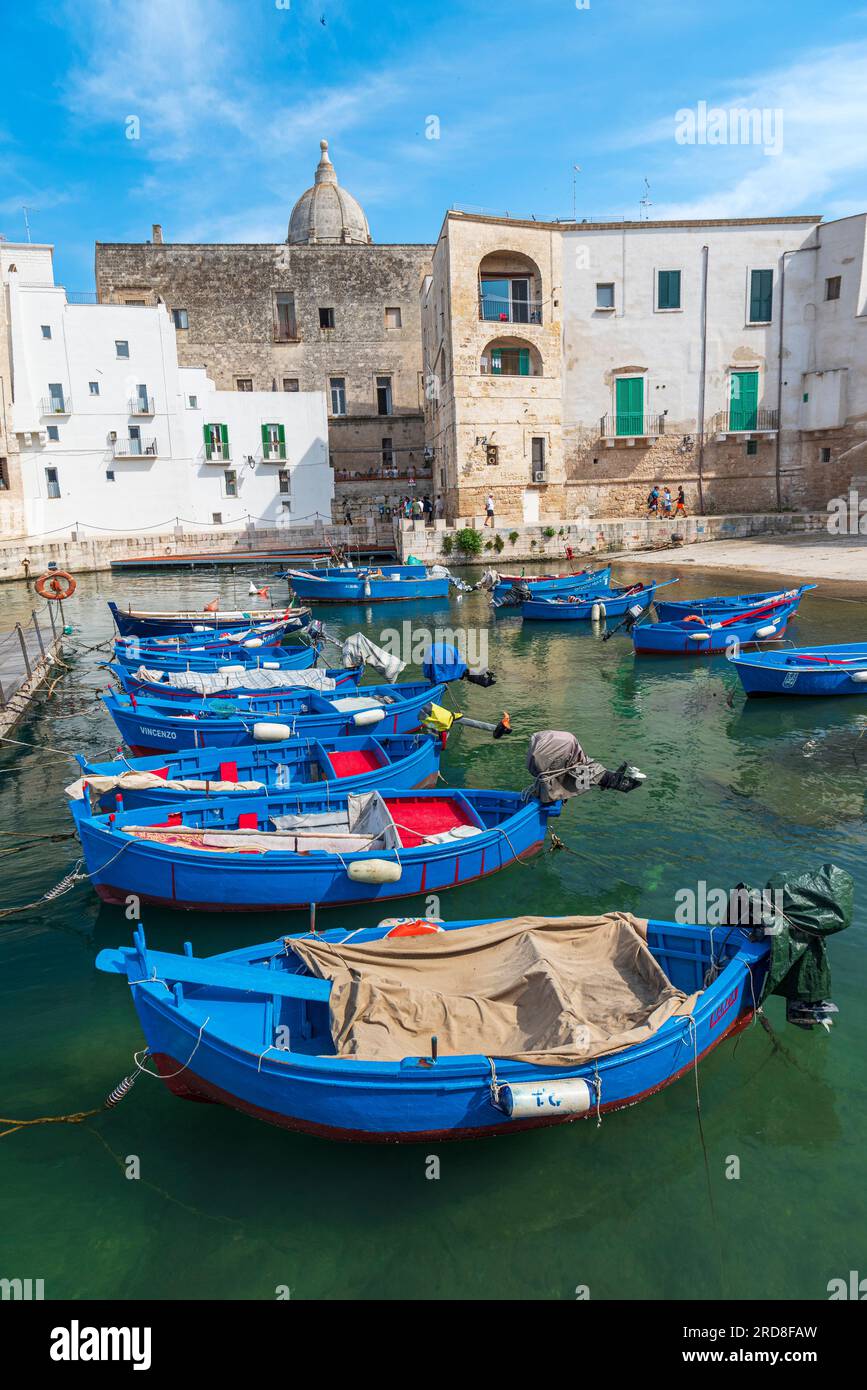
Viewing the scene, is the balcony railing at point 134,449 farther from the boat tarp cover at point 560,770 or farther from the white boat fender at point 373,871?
the white boat fender at point 373,871

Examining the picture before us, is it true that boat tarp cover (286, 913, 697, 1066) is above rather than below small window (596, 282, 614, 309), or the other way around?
below

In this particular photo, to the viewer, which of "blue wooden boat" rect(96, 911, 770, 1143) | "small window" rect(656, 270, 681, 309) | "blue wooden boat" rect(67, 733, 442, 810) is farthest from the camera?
"small window" rect(656, 270, 681, 309)

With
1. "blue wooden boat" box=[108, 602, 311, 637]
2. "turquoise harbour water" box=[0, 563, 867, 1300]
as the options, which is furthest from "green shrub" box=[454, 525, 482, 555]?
"turquoise harbour water" box=[0, 563, 867, 1300]

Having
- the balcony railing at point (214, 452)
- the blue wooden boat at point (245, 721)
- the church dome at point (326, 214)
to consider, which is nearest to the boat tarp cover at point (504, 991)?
the blue wooden boat at point (245, 721)

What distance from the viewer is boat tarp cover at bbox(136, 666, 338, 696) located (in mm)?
15984

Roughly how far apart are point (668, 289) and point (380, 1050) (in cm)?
3999

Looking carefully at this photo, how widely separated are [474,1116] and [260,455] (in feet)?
138

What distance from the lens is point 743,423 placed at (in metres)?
39.9

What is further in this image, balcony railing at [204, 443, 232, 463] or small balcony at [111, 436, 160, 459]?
balcony railing at [204, 443, 232, 463]

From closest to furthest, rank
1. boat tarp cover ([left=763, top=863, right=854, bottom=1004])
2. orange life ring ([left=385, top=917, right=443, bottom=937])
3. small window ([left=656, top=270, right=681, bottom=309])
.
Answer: boat tarp cover ([left=763, top=863, right=854, bottom=1004]) < orange life ring ([left=385, top=917, right=443, bottom=937]) < small window ([left=656, top=270, right=681, bottom=309])

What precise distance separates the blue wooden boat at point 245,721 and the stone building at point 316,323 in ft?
116

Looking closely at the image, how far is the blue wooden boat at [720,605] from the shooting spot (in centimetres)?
2161

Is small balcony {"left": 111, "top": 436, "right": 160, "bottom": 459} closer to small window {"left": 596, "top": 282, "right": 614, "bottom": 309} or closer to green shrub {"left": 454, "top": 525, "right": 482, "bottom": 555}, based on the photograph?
green shrub {"left": 454, "top": 525, "right": 482, "bottom": 555}
